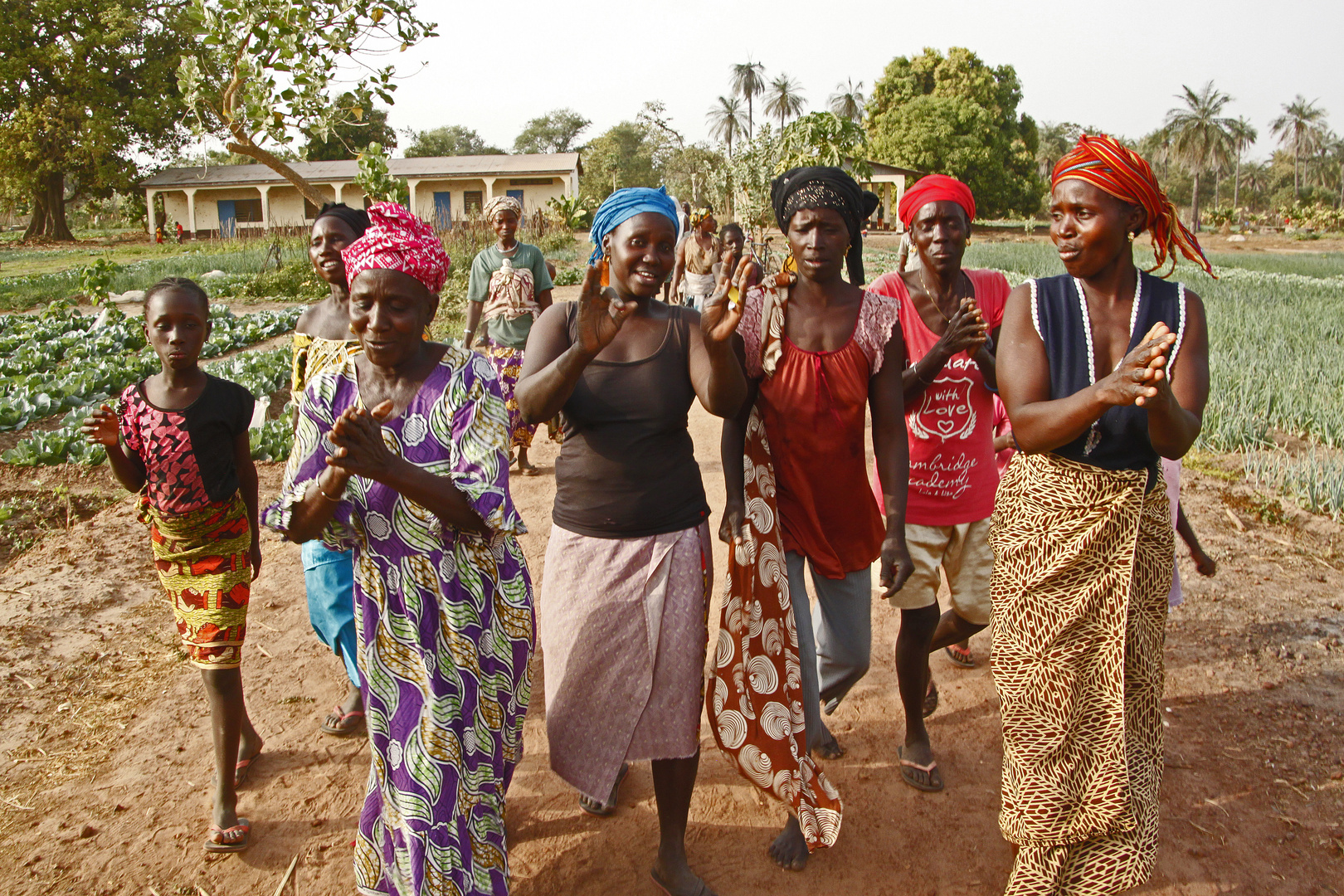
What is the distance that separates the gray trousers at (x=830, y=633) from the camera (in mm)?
2824

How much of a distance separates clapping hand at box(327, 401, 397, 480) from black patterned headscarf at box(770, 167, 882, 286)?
1.45m

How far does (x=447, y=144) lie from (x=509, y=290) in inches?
2244

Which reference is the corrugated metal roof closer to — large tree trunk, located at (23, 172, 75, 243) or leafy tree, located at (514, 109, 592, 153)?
large tree trunk, located at (23, 172, 75, 243)

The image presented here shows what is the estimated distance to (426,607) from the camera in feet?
7.37

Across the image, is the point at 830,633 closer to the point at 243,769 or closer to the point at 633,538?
the point at 633,538

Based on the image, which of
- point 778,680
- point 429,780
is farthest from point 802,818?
point 429,780

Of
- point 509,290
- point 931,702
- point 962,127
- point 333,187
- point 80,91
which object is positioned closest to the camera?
point 931,702

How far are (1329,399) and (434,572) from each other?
8.19 m

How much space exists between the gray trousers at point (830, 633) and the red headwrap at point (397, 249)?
1434 mm

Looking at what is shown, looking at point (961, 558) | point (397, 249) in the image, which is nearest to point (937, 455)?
point (961, 558)

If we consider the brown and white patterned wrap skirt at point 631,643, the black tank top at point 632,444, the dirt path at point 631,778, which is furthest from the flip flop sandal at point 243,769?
the black tank top at point 632,444

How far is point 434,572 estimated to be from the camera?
224 cm

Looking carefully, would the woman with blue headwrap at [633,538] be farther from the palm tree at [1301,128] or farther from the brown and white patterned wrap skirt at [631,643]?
the palm tree at [1301,128]

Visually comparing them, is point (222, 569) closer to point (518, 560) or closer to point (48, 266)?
point (518, 560)
